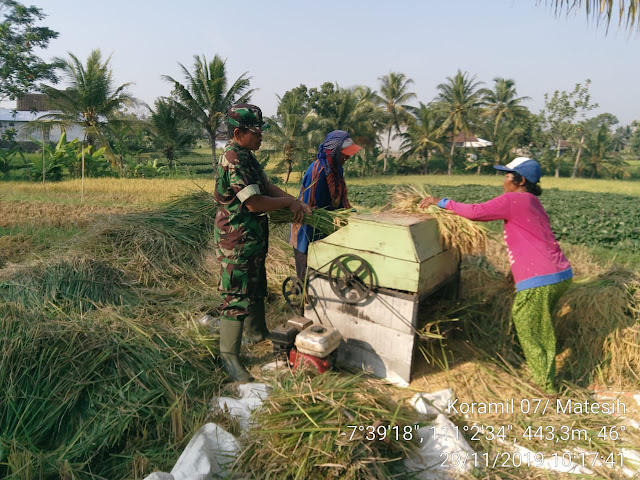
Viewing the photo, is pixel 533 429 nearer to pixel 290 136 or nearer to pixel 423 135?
pixel 290 136

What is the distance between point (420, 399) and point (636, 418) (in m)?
1.45

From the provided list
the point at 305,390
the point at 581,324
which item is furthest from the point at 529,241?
the point at 305,390

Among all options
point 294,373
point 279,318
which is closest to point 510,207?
point 294,373

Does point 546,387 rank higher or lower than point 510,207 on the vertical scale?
lower

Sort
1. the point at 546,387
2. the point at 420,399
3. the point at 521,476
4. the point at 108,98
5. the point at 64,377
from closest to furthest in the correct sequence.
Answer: the point at 521,476 → the point at 64,377 → the point at 420,399 → the point at 546,387 → the point at 108,98

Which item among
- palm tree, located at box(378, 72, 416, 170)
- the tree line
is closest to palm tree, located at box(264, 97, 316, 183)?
the tree line

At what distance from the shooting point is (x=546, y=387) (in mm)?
Result: 2881

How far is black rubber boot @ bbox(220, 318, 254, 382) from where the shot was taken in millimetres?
2961

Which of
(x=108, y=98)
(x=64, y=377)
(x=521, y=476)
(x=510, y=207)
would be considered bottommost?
(x=521, y=476)

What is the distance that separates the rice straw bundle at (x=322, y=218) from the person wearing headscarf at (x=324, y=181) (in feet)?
1.21

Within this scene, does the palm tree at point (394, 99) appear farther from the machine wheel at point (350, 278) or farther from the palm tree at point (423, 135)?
the machine wheel at point (350, 278)

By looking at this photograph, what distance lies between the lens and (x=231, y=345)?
9.80 feet

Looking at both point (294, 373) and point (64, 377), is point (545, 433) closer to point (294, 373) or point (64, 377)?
point (294, 373)

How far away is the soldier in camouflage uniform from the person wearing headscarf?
2.23 feet
